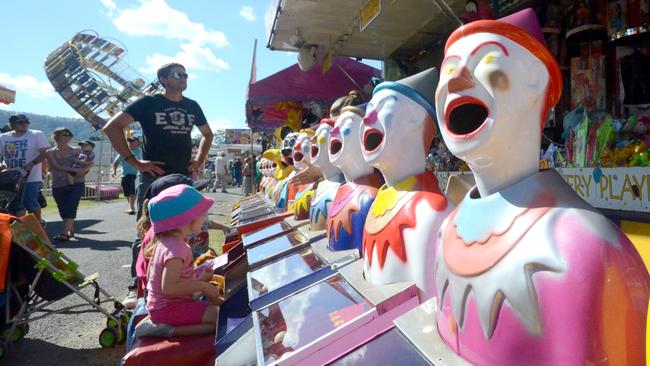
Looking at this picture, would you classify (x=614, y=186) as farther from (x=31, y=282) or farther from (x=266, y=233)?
(x=31, y=282)

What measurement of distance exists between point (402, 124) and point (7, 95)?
47.9ft

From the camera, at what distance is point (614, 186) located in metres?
2.58

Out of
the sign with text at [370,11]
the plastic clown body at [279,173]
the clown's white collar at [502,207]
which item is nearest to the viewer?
the clown's white collar at [502,207]

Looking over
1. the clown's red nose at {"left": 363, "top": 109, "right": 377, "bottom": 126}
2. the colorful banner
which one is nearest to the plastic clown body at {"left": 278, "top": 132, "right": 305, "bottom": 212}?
the clown's red nose at {"left": 363, "top": 109, "right": 377, "bottom": 126}

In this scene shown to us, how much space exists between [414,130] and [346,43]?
4744 millimetres

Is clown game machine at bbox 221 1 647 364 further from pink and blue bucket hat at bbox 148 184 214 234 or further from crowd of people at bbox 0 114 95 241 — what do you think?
crowd of people at bbox 0 114 95 241

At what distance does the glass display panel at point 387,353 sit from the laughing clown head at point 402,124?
0.78 m

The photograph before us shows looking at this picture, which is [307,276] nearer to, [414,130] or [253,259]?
[253,259]

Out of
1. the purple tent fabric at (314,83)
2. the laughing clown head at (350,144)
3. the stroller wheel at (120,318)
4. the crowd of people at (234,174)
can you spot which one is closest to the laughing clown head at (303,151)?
the laughing clown head at (350,144)

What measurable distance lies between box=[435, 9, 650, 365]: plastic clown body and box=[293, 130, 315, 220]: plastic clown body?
81.7 inches

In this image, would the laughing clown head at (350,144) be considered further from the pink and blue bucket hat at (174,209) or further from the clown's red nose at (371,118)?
the pink and blue bucket hat at (174,209)

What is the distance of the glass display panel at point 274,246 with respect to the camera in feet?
7.73

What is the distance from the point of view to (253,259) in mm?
2322

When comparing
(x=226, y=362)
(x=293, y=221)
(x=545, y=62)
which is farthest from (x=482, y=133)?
(x=293, y=221)
